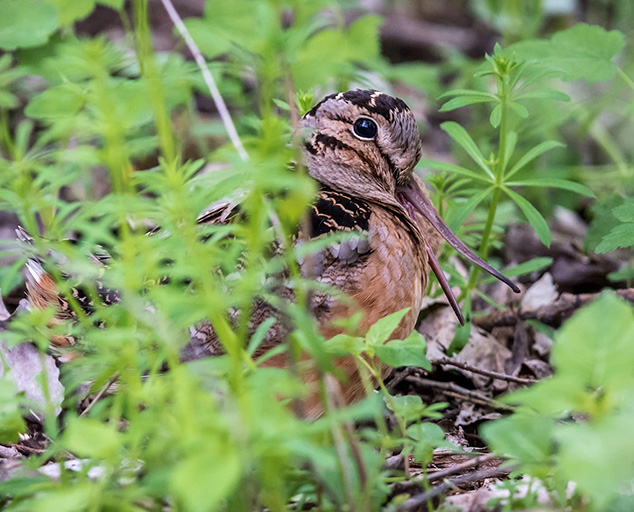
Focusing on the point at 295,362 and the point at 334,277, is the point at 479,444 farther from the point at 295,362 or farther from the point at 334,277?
the point at 295,362

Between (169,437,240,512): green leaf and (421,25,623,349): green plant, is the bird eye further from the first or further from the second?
(169,437,240,512): green leaf

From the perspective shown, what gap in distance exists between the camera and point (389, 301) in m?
2.74

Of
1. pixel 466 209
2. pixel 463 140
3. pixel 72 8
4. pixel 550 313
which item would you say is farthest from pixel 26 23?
pixel 550 313

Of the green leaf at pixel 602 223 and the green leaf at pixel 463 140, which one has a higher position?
the green leaf at pixel 463 140

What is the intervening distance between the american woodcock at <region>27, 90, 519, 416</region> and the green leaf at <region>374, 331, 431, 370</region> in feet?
2.14

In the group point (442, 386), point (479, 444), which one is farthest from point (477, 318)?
point (479, 444)

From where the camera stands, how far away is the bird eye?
9.93 ft

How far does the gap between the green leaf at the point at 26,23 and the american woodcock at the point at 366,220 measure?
1.23 meters

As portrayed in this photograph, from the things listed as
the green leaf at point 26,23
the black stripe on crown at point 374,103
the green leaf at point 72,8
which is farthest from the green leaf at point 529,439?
the green leaf at point 72,8

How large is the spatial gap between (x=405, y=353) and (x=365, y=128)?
129 centimetres

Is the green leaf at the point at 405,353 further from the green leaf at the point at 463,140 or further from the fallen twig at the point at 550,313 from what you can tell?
the fallen twig at the point at 550,313

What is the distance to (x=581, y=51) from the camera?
130 inches

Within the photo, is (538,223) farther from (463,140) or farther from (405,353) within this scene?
(405,353)

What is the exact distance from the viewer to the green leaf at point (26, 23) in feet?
11.9
